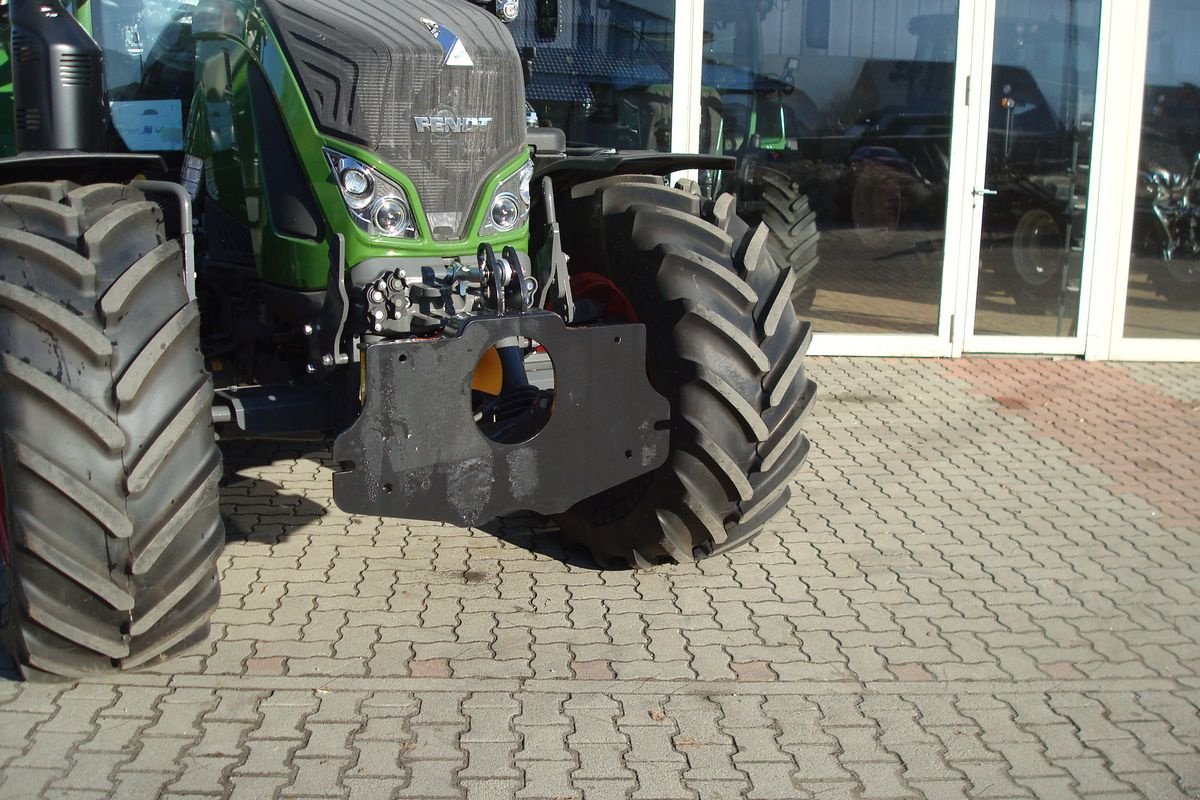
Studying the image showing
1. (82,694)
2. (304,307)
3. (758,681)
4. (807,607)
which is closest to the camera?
(82,694)

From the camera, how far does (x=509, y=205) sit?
4418 millimetres

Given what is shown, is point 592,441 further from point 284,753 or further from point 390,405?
point 284,753

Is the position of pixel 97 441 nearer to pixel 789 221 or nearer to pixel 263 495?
pixel 263 495

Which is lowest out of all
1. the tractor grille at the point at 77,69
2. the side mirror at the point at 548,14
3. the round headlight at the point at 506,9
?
the tractor grille at the point at 77,69

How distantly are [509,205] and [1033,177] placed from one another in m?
5.76

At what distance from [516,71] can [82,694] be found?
2375 millimetres

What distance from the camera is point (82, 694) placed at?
3.74 metres

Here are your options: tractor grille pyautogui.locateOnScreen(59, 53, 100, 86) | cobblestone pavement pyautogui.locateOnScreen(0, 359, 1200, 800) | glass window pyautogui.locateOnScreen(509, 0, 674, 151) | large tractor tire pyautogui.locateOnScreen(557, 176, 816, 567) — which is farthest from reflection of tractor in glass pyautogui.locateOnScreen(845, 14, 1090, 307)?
tractor grille pyautogui.locateOnScreen(59, 53, 100, 86)

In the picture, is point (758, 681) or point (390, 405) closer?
point (390, 405)

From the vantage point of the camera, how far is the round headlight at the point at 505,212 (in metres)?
4.39

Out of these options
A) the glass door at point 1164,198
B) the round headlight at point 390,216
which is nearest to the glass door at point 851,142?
the glass door at point 1164,198

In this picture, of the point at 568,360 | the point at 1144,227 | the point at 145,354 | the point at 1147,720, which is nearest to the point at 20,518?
the point at 145,354

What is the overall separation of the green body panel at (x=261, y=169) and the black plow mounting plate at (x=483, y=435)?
570mm

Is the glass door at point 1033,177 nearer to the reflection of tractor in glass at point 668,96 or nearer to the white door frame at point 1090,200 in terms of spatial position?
the white door frame at point 1090,200
